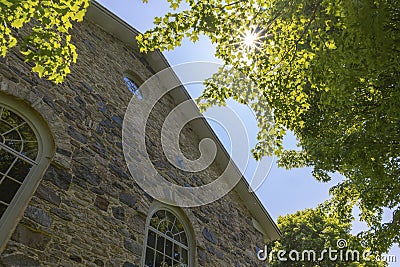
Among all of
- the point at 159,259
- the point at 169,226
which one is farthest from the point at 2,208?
the point at 169,226

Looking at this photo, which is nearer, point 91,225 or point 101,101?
point 91,225

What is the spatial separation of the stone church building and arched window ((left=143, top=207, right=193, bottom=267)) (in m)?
0.02

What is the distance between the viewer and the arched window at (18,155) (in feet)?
10.6

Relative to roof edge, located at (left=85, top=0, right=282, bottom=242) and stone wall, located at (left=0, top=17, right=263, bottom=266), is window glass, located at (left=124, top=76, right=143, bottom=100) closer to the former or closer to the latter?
stone wall, located at (left=0, top=17, right=263, bottom=266)

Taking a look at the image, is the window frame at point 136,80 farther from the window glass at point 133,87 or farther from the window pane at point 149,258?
the window pane at point 149,258

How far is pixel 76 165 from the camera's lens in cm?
404

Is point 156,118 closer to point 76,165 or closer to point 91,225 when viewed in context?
point 76,165

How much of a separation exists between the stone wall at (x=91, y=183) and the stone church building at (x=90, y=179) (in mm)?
14

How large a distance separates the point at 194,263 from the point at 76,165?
8.84ft

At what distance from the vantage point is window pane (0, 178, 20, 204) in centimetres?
324

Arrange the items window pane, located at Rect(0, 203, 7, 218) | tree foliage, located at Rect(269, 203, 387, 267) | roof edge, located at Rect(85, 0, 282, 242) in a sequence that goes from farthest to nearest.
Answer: tree foliage, located at Rect(269, 203, 387, 267) → roof edge, located at Rect(85, 0, 282, 242) → window pane, located at Rect(0, 203, 7, 218)

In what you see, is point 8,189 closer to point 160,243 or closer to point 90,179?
point 90,179

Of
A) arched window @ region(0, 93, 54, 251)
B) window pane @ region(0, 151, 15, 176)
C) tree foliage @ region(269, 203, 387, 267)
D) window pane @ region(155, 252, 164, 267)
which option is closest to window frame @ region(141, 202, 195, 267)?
window pane @ region(155, 252, 164, 267)

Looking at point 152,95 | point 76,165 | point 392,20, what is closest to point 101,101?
point 76,165
